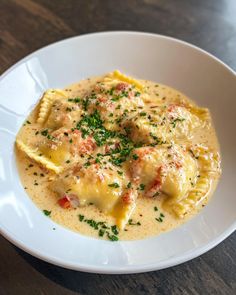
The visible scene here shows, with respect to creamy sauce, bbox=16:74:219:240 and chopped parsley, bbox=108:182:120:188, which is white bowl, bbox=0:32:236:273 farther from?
chopped parsley, bbox=108:182:120:188

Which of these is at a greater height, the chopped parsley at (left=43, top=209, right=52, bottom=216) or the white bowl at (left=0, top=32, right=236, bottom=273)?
the white bowl at (left=0, top=32, right=236, bottom=273)

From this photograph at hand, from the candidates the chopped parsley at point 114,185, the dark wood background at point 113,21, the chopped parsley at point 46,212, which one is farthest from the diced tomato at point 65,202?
the dark wood background at point 113,21

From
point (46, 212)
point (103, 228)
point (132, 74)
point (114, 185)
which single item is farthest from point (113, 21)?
point (103, 228)

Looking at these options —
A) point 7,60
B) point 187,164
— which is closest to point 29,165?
point 187,164

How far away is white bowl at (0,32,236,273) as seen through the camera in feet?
11.3

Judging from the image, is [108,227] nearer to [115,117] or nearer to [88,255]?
[88,255]

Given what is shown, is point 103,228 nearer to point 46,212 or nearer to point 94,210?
point 94,210

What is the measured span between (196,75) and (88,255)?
2673 millimetres

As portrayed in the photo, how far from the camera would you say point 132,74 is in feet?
17.7

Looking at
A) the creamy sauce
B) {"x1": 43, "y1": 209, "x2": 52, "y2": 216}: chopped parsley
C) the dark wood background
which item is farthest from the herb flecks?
the dark wood background

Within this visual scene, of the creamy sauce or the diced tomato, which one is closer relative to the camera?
the creamy sauce

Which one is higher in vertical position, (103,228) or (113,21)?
(113,21)

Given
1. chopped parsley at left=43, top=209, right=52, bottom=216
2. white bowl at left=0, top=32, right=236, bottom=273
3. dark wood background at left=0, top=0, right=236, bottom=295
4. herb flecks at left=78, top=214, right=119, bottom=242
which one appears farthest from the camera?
dark wood background at left=0, top=0, right=236, bottom=295

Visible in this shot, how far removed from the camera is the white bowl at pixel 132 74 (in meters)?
3.43
